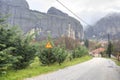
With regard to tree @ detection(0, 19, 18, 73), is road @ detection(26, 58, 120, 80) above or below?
Result: below

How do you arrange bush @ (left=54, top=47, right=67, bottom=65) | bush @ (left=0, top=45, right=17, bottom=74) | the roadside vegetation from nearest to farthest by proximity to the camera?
bush @ (left=0, top=45, right=17, bottom=74)
the roadside vegetation
bush @ (left=54, top=47, right=67, bottom=65)

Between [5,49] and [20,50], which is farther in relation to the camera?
[20,50]

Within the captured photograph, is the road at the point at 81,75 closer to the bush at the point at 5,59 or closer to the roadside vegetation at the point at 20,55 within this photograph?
the roadside vegetation at the point at 20,55

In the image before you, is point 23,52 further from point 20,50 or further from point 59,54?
point 59,54

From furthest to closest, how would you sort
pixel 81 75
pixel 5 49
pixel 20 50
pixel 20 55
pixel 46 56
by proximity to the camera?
pixel 46 56
pixel 20 50
pixel 20 55
pixel 81 75
pixel 5 49

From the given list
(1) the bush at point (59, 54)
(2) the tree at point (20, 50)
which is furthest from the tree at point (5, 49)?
(1) the bush at point (59, 54)

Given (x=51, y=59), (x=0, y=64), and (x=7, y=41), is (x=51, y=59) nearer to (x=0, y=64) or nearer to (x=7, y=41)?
(x=7, y=41)

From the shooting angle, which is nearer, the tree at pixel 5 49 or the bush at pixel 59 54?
the tree at pixel 5 49

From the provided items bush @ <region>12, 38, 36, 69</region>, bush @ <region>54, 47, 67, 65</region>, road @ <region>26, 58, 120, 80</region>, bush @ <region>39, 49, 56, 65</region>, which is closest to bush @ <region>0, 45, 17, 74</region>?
road @ <region>26, 58, 120, 80</region>

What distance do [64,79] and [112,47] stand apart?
113 m

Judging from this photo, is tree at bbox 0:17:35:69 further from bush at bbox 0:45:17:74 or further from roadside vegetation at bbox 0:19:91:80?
bush at bbox 0:45:17:74

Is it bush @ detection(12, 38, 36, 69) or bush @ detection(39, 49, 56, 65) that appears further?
bush @ detection(39, 49, 56, 65)

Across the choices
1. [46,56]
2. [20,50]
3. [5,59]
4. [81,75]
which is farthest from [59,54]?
[5,59]

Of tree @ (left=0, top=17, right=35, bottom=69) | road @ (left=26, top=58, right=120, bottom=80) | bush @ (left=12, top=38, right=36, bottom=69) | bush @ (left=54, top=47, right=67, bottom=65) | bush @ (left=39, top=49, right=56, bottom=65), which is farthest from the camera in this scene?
bush @ (left=54, top=47, right=67, bottom=65)
